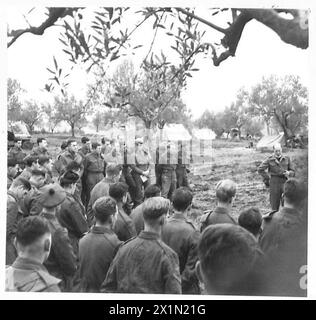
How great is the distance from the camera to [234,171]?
20.2 feet

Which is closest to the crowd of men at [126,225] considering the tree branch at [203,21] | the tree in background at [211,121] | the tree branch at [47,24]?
the tree in background at [211,121]

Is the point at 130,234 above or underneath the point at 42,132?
underneath

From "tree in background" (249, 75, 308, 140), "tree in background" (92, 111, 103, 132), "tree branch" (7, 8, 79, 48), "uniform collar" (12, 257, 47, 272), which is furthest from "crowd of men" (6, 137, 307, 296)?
"tree branch" (7, 8, 79, 48)

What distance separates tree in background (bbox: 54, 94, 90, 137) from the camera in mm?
6211

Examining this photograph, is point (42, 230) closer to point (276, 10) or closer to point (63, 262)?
point (63, 262)

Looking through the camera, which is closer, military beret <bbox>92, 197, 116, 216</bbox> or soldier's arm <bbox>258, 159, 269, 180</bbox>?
military beret <bbox>92, 197, 116, 216</bbox>

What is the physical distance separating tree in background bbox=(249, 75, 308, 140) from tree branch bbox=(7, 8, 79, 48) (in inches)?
89.3

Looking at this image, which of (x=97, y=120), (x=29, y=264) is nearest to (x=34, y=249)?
(x=29, y=264)

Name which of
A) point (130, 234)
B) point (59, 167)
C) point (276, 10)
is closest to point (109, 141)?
point (59, 167)

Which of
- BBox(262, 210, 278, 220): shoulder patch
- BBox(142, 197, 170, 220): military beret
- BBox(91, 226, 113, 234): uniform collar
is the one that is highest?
BBox(142, 197, 170, 220): military beret

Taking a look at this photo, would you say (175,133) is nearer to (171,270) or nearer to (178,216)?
(178,216)

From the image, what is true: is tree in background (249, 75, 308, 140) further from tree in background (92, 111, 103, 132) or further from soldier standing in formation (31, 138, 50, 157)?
soldier standing in formation (31, 138, 50, 157)

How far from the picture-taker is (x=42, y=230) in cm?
463

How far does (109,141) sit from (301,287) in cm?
272
